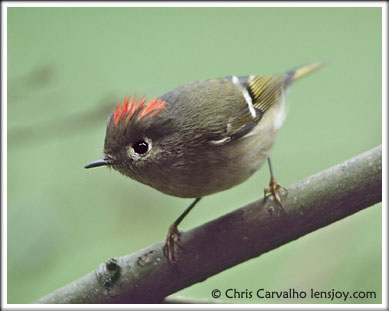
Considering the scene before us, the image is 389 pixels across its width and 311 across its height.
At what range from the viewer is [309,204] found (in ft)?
5.39

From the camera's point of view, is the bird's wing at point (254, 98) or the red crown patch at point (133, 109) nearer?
the red crown patch at point (133, 109)

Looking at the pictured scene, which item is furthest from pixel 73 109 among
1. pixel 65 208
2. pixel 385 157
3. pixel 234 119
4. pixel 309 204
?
pixel 385 157

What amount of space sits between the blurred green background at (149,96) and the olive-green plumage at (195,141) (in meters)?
0.09

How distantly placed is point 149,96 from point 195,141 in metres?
0.25

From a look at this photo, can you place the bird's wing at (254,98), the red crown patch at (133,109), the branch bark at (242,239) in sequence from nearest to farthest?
1. the branch bark at (242,239)
2. the red crown patch at (133,109)
3. the bird's wing at (254,98)

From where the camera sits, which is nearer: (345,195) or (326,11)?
(345,195)

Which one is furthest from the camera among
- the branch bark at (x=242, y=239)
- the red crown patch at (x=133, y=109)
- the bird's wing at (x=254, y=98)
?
the bird's wing at (x=254, y=98)

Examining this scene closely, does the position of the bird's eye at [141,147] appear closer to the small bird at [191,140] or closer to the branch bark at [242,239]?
the small bird at [191,140]

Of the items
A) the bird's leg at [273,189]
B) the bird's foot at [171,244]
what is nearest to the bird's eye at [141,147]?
the bird's foot at [171,244]

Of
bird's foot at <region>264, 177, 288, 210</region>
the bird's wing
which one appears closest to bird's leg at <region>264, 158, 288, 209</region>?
bird's foot at <region>264, 177, 288, 210</region>

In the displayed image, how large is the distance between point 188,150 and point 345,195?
1.89ft

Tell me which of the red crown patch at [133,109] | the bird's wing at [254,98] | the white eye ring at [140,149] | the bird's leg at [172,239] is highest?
the red crown patch at [133,109]

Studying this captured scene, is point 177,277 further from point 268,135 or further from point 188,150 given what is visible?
point 268,135

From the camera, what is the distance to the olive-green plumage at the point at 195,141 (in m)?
1.76
